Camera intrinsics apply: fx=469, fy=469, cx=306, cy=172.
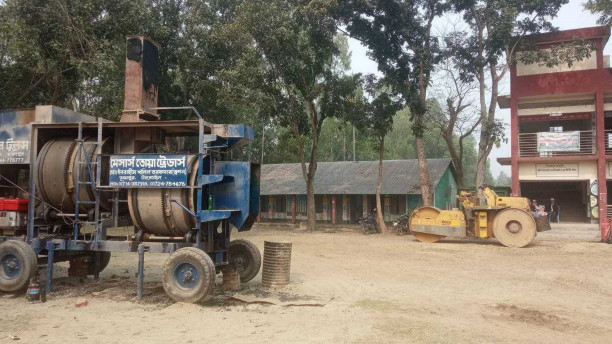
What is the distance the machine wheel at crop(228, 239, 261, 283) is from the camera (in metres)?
10.3

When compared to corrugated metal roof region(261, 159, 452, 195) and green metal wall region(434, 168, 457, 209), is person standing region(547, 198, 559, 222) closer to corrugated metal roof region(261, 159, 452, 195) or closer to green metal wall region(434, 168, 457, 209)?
green metal wall region(434, 168, 457, 209)

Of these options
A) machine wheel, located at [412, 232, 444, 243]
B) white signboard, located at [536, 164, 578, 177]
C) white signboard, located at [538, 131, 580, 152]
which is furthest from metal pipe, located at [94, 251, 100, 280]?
white signboard, located at [538, 131, 580, 152]

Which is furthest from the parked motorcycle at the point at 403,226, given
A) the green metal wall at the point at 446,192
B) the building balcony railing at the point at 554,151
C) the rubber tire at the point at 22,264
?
the rubber tire at the point at 22,264

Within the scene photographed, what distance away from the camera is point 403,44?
2462cm

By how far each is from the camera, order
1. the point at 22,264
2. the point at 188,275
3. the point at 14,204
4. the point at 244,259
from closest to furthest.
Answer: the point at 188,275
the point at 22,264
the point at 14,204
the point at 244,259

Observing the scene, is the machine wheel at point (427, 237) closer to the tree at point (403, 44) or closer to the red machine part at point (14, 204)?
the tree at point (403, 44)

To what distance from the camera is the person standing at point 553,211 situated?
1053 inches

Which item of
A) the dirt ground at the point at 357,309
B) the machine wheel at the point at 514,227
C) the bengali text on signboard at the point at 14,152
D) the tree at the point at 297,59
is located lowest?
the dirt ground at the point at 357,309

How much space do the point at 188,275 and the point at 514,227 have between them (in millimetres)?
13653

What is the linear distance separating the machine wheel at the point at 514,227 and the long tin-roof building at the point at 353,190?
1010 cm

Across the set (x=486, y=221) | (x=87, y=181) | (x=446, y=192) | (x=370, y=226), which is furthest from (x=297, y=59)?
(x=87, y=181)

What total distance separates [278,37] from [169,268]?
55.3 feet

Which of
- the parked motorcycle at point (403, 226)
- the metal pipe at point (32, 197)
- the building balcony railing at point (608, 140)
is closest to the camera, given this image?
the metal pipe at point (32, 197)

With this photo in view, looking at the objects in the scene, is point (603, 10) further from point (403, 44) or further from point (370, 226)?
point (370, 226)
